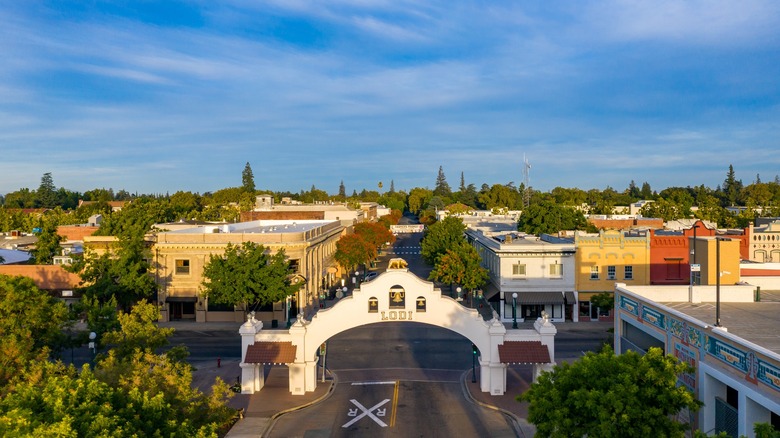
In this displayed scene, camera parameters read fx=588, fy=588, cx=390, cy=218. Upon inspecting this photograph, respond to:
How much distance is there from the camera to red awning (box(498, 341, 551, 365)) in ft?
96.1

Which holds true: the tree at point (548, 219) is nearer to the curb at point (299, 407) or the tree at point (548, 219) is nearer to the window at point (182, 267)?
the window at point (182, 267)

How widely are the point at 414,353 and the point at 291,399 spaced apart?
11287mm

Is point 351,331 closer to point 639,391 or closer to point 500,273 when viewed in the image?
point 500,273

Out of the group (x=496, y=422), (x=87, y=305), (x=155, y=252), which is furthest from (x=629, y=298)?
(x=155, y=252)

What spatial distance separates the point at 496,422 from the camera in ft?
87.7

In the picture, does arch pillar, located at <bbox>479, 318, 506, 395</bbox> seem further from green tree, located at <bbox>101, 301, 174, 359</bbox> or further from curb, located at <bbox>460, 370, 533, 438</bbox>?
green tree, located at <bbox>101, 301, 174, 359</bbox>

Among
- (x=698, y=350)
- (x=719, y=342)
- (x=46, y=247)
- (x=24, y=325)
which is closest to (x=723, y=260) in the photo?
(x=698, y=350)

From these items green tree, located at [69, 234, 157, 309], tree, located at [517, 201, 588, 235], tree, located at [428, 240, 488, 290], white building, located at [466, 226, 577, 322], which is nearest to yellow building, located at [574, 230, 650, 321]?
white building, located at [466, 226, 577, 322]

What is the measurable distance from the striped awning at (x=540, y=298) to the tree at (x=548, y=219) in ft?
104

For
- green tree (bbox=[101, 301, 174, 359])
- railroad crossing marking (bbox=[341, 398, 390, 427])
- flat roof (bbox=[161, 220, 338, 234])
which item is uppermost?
flat roof (bbox=[161, 220, 338, 234])

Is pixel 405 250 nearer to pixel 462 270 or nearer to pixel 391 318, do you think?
pixel 462 270

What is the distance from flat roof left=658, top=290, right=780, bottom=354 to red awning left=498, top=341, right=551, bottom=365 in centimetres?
640

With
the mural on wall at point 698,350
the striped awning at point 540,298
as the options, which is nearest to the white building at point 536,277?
the striped awning at point 540,298

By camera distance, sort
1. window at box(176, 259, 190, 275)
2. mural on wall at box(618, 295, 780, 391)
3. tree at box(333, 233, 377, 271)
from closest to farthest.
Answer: mural on wall at box(618, 295, 780, 391) → window at box(176, 259, 190, 275) → tree at box(333, 233, 377, 271)
